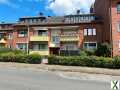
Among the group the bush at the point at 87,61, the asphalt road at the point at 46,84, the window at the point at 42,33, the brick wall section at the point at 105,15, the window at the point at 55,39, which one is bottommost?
the asphalt road at the point at 46,84

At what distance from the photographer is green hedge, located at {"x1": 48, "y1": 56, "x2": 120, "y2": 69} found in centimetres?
2876

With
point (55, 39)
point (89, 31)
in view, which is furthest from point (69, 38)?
point (89, 31)

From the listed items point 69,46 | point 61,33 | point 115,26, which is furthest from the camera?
point 61,33

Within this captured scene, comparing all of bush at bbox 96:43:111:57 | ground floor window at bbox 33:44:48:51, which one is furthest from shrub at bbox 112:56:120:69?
ground floor window at bbox 33:44:48:51

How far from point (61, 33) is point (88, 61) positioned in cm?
1975

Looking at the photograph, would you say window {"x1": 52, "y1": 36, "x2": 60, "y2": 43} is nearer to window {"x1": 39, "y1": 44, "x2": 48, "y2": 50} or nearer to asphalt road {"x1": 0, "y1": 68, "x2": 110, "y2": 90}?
window {"x1": 39, "y1": 44, "x2": 48, "y2": 50}

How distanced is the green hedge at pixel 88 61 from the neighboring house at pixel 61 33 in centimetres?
1237

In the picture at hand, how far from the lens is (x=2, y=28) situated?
191ft

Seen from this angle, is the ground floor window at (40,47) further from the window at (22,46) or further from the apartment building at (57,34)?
the window at (22,46)

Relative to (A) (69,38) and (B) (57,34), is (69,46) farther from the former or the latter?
(B) (57,34)

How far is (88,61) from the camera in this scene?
100ft

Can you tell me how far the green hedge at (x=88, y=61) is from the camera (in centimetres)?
2876

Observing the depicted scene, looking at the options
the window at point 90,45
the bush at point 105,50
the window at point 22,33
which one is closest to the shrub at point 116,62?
the bush at point 105,50

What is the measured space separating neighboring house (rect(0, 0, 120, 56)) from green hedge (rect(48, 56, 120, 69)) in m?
12.4
